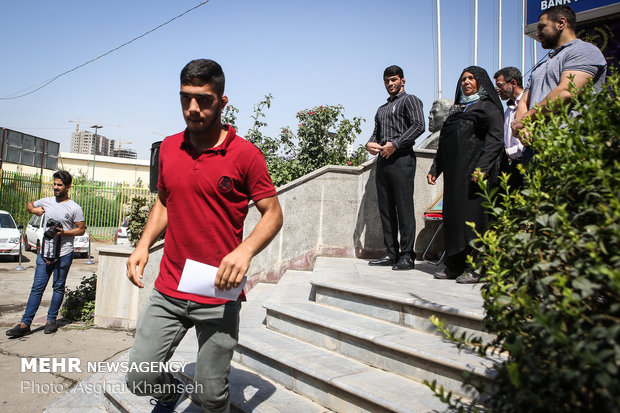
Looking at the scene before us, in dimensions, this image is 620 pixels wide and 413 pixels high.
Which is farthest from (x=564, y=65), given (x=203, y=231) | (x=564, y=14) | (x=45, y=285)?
(x=45, y=285)

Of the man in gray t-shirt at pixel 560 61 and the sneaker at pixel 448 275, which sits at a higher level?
the man in gray t-shirt at pixel 560 61

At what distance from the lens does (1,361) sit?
4801 mm

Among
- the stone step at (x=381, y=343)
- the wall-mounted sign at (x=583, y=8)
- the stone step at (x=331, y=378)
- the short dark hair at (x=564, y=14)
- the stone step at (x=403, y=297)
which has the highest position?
the wall-mounted sign at (x=583, y=8)

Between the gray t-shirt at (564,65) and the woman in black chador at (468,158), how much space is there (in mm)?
483

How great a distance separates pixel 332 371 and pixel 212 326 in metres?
1.05

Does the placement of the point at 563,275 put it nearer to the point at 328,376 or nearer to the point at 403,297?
the point at 328,376

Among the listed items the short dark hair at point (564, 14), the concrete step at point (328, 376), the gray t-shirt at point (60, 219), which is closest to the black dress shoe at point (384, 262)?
the concrete step at point (328, 376)

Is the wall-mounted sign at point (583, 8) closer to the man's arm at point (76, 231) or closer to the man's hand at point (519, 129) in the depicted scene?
the man's hand at point (519, 129)

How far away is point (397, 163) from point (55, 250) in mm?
4572

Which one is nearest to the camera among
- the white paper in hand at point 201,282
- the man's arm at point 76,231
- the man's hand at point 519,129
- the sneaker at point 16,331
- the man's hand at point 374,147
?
the man's hand at point 519,129

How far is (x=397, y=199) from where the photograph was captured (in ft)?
17.4

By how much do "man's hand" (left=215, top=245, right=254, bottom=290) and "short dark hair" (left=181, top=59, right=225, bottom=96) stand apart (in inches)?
36.0

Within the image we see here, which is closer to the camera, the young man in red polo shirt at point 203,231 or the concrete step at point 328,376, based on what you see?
the young man in red polo shirt at point 203,231

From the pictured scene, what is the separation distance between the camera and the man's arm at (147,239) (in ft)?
8.09
